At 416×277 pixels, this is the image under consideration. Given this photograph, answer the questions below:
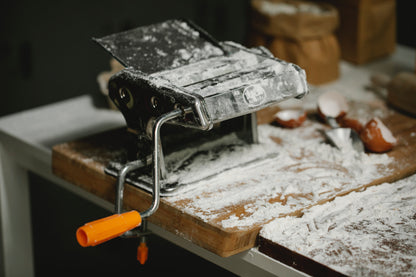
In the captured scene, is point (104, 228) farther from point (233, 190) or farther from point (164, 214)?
point (233, 190)

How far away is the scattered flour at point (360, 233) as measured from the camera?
912 mm

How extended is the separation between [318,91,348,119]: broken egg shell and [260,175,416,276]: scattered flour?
37 centimetres

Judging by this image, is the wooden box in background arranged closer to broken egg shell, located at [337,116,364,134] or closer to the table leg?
broken egg shell, located at [337,116,364,134]

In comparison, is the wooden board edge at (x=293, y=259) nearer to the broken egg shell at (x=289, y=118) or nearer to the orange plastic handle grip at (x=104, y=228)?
the orange plastic handle grip at (x=104, y=228)

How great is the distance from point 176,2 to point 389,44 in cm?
114

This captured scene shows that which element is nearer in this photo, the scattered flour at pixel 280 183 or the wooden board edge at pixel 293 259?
the wooden board edge at pixel 293 259

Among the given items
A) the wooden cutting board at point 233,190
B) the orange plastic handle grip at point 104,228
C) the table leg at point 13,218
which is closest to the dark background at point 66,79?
the table leg at point 13,218

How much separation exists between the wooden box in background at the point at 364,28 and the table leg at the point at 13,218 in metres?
1.14

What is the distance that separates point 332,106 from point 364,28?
0.58 metres

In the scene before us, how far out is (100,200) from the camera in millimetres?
1286

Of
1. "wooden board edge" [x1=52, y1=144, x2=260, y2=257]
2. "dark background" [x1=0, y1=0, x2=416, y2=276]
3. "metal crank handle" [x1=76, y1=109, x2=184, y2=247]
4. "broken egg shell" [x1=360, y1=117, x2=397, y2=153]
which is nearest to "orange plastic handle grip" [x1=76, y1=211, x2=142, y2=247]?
"metal crank handle" [x1=76, y1=109, x2=184, y2=247]

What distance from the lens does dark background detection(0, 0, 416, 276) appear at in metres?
2.12

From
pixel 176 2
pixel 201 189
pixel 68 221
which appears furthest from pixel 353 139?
pixel 176 2

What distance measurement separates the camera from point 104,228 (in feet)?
3.03
